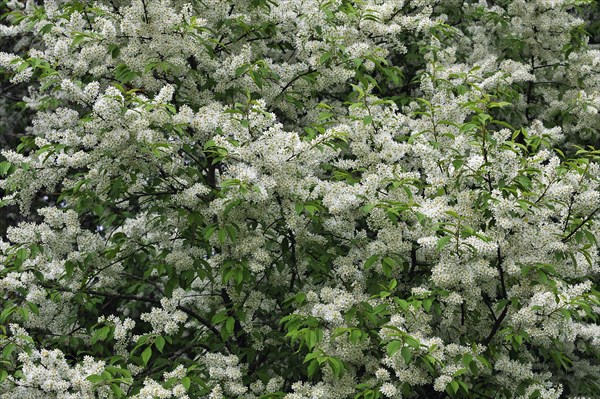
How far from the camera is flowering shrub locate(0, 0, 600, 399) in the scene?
4715 mm

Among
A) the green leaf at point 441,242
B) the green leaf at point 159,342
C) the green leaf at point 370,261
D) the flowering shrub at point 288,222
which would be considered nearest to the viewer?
the green leaf at point 441,242

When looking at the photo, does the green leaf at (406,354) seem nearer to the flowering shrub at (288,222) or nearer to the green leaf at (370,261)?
the flowering shrub at (288,222)

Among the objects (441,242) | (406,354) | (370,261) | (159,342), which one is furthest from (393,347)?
(159,342)

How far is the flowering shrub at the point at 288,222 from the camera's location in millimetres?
4715

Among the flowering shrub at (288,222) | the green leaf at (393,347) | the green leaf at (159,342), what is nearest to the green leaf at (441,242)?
the flowering shrub at (288,222)

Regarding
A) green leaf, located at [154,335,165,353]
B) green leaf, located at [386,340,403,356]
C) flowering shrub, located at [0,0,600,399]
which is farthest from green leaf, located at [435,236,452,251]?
green leaf, located at [154,335,165,353]

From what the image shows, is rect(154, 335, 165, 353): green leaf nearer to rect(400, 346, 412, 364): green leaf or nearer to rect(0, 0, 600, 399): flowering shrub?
rect(0, 0, 600, 399): flowering shrub

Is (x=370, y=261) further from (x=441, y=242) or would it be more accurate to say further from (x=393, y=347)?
(x=393, y=347)

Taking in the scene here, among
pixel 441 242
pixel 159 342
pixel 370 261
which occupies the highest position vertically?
pixel 441 242

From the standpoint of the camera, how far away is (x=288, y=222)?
199 inches

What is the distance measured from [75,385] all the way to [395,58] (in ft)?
14.6

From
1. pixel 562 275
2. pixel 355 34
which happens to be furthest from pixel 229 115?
pixel 562 275

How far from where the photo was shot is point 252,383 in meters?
5.17

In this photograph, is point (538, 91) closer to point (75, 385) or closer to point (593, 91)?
point (593, 91)
